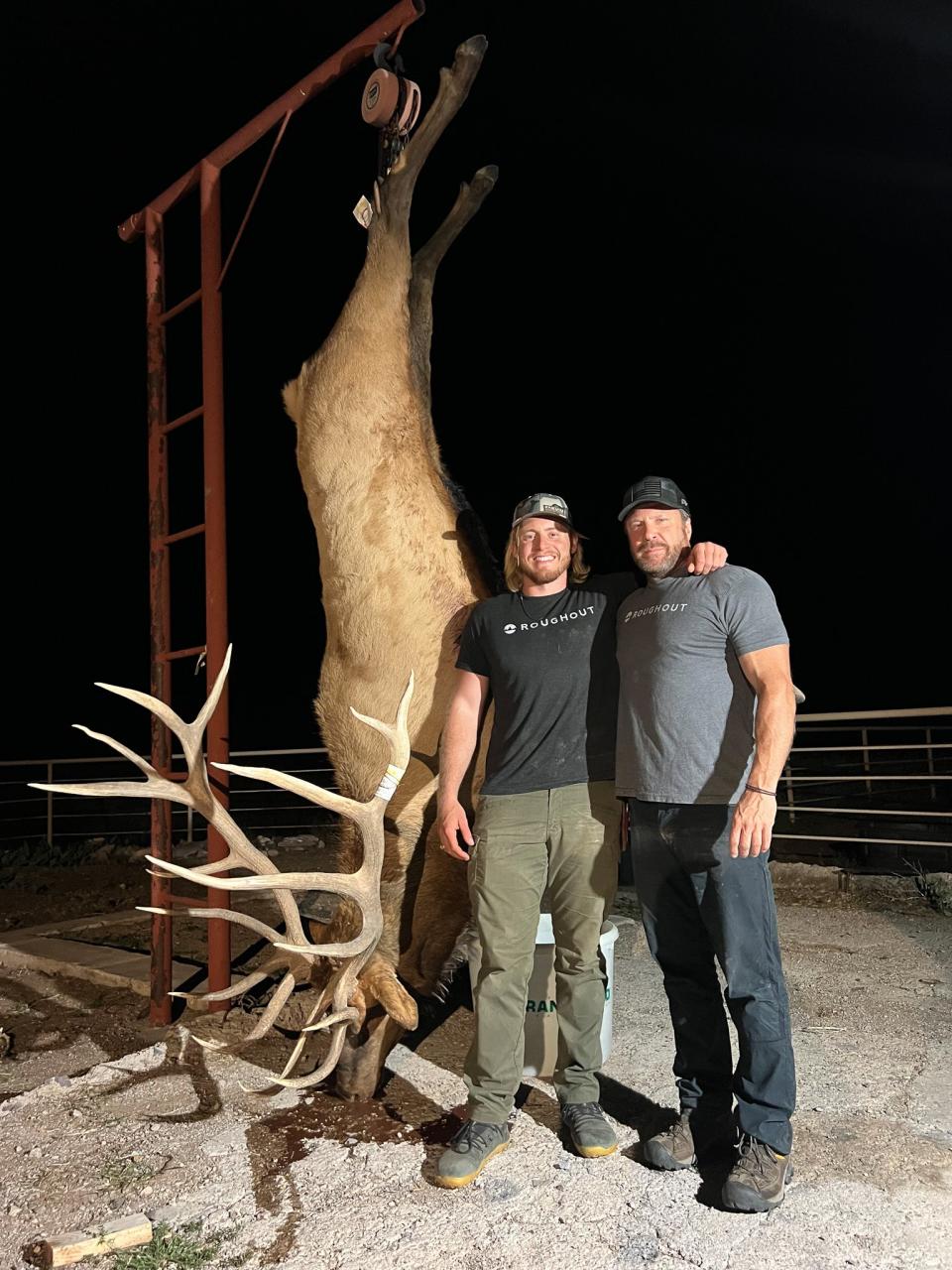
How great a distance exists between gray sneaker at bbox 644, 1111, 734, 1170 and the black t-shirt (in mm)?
1163

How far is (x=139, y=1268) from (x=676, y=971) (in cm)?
179

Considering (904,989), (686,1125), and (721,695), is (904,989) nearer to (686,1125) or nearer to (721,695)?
(686,1125)

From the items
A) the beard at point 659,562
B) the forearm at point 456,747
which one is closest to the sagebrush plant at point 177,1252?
the forearm at point 456,747

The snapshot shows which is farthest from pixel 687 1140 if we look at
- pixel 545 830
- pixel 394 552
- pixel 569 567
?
pixel 394 552

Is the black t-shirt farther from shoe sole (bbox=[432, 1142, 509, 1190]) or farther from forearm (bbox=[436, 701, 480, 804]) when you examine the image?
shoe sole (bbox=[432, 1142, 509, 1190])

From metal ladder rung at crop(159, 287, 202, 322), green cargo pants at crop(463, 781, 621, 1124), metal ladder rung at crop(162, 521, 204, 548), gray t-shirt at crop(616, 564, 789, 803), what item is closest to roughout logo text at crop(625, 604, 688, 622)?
gray t-shirt at crop(616, 564, 789, 803)

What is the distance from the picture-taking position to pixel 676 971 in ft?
9.86

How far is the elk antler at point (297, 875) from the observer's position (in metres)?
3.11

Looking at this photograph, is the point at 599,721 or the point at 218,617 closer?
the point at 599,721

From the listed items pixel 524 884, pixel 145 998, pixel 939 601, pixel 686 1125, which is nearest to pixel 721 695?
pixel 524 884

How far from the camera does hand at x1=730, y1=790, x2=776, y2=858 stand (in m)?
2.63

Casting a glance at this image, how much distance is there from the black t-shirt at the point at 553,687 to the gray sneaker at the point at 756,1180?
1.22 metres

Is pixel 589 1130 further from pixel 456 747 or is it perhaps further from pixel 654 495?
pixel 654 495

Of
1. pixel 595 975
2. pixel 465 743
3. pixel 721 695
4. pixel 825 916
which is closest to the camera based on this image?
pixel 721 695
